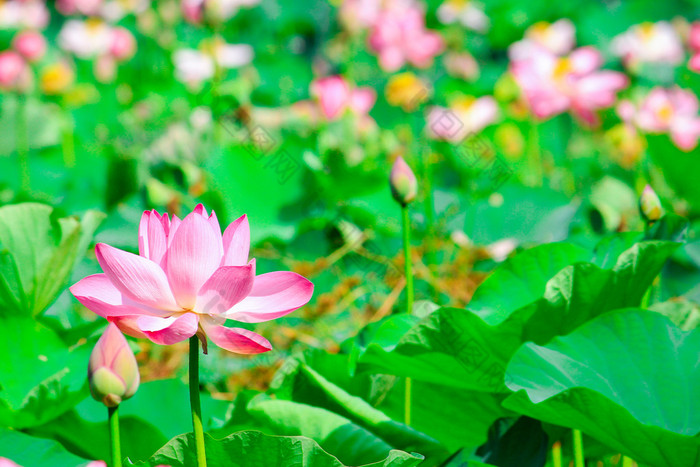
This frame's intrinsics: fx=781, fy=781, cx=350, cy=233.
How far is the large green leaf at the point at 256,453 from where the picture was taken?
0.41 metres

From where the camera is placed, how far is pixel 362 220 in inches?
43.0

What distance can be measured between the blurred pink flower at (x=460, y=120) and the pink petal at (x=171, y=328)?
40.0 inches

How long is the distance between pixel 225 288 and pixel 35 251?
306 mm

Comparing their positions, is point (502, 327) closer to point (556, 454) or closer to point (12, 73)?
point (556, 454)

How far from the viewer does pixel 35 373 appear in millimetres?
567

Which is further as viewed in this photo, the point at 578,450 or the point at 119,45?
the point at 119,45

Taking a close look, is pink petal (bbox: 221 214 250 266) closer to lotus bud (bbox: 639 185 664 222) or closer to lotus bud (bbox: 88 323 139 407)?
lotus bud (bbox: 88 323 139 407)

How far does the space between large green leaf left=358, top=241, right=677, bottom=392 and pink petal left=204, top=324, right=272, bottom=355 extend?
131mm

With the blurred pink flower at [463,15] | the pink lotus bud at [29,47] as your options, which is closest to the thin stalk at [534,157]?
the blurred pink flower at [463,15]

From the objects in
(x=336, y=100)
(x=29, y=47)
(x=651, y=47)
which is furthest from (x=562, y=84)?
(x=29, y=47)

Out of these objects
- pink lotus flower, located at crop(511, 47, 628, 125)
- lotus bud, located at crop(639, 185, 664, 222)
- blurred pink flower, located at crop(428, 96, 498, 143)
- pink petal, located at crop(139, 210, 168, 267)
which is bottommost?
blurred pink flower, located at crop(428, 96, 498, 143)

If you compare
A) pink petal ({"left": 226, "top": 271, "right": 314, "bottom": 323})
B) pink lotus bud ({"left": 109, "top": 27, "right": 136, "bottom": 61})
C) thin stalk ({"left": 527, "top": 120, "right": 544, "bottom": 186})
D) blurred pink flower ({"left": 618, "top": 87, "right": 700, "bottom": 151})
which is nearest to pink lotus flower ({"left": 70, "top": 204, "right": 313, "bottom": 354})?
pink petal ({"left": 226, "top": 271, "right": 314, "bottom": 323})

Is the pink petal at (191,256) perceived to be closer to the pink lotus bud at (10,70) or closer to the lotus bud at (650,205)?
the lotus bud at (650,205)

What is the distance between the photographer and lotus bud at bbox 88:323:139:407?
1.19 feet
